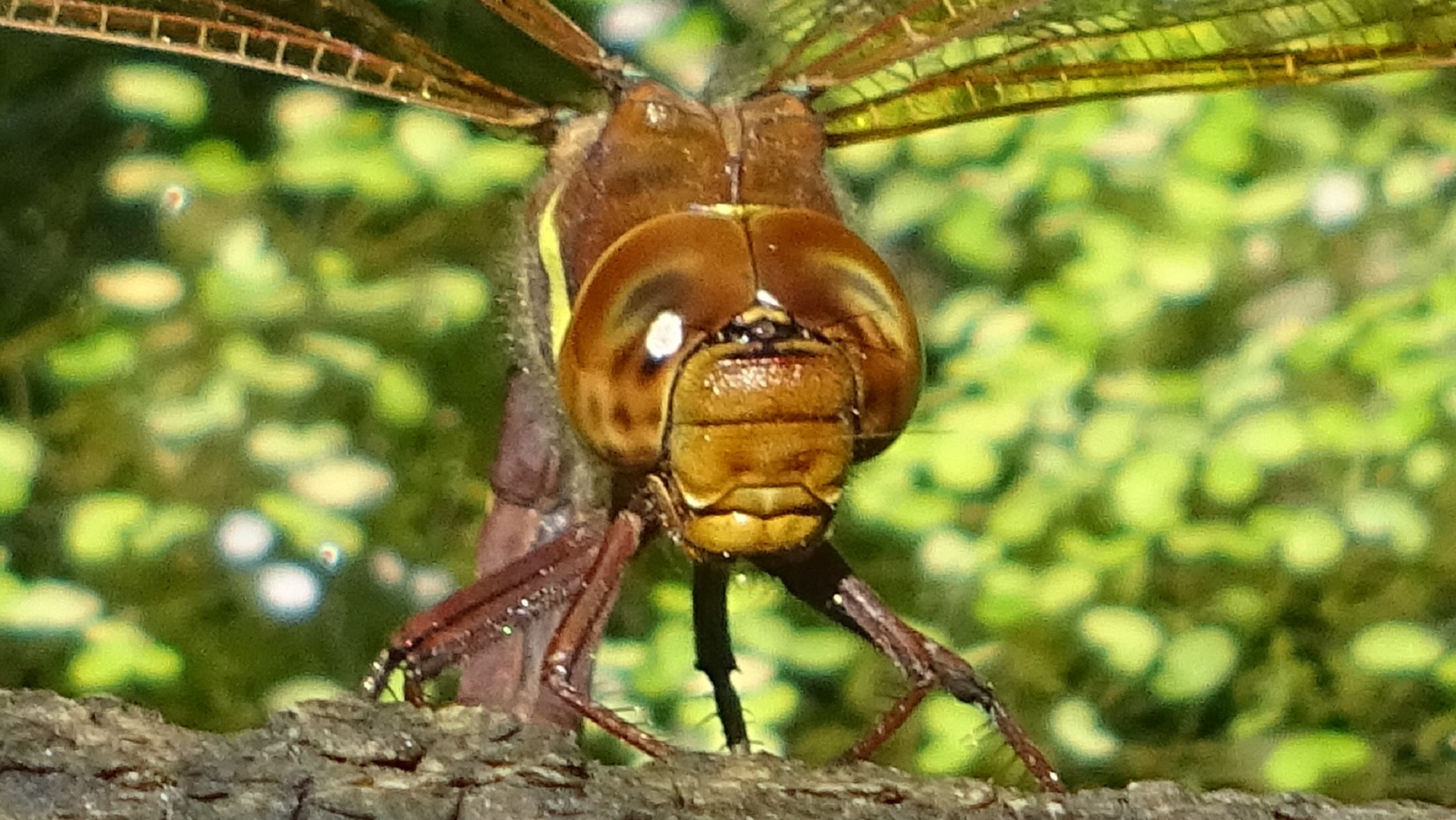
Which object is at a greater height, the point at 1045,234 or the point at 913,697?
the point at 1045,234

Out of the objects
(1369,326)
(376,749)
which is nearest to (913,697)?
(376,749)

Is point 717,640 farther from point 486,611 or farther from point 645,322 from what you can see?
point 645,322

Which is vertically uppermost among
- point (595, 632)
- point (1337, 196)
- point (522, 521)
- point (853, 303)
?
point (1337, 196)

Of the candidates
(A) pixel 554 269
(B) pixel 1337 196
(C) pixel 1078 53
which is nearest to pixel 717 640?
(A) pixel 554 269

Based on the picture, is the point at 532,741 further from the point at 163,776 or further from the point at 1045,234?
the point at 1045,234

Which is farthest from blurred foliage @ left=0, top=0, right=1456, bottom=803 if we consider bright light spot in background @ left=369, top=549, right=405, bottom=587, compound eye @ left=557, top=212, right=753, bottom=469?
compound eye @ left=557, top=212, right=753, bottom=469

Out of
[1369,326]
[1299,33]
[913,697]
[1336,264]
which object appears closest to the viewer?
[913,697]
